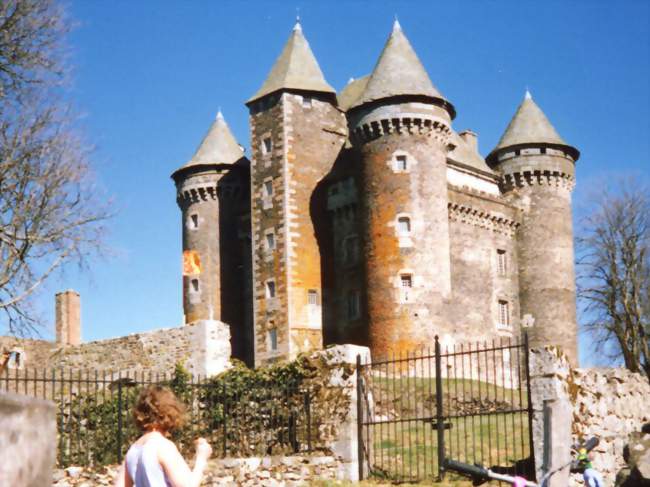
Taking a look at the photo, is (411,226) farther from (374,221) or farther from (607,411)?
(607,411)

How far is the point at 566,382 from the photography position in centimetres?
1513

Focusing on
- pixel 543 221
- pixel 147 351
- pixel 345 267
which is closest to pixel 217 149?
pixel 345 267

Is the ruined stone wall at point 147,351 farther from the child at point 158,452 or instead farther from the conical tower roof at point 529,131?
the conical tower roof at point 529,131

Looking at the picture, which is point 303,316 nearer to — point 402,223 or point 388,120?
point 402,223

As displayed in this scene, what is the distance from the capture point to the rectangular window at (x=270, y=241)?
40.2m

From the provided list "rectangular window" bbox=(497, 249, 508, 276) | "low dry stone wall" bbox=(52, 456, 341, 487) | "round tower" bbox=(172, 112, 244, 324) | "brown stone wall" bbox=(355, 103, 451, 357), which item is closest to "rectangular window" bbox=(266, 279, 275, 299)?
"brown stone wall" bbox=(355, 103, 451, 357)

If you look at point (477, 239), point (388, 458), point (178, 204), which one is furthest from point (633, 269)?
point (388, 458)

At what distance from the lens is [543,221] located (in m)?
44.0

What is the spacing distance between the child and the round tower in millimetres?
37742

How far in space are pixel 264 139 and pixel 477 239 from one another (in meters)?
10.1

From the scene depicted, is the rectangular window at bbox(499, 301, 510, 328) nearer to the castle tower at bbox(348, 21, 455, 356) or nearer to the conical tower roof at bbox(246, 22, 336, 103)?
the castle tower at bbox(348, 21, 455, 356)

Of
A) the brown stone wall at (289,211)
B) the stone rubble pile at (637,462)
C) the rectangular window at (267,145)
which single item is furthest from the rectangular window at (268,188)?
the stone rubble pile at (637,462)

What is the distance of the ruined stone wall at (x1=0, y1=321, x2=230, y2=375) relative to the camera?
25.8 m

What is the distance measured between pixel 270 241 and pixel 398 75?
8.61 meters
